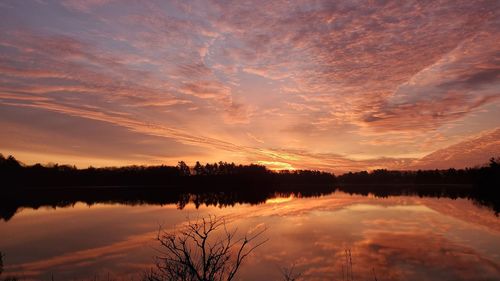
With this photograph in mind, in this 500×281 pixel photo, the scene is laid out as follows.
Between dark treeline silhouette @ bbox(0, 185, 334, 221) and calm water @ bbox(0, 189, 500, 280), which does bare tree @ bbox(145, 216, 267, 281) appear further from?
dark treeline silhouette @ bbox(0, 185, 334, 221)

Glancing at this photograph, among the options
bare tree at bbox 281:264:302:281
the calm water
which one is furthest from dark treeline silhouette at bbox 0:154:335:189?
bare tree at bbox 281:264:302:281

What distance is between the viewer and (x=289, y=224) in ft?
122

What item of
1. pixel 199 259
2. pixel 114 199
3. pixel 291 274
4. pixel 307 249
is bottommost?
pixel 291 274

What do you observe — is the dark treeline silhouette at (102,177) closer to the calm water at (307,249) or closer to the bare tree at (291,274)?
the calm water at (307,249)

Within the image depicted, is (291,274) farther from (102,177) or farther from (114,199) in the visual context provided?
(102,177)

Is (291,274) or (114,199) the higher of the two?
(114,199)

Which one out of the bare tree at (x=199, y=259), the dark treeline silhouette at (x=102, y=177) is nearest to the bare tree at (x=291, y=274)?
the bare tree at (x=199, y=259)

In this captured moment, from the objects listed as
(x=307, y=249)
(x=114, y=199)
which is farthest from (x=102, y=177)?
(x=307, y=249)

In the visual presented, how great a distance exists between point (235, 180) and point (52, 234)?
164899 millimetres

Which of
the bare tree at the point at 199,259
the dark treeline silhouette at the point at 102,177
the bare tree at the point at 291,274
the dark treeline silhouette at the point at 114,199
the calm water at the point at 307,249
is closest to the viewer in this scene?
the bare tree at the point at 199,259

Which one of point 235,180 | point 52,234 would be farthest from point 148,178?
Result: point 52,234

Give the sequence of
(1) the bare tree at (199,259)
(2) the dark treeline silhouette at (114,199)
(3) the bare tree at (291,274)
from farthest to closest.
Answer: (2) the dark treeline silhouette at (114,199), (3) the bare tree at (291,274), (1) the bare tree at (199,259)

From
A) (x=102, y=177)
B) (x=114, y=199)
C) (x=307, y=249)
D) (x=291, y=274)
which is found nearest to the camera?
(x=291, y=274)

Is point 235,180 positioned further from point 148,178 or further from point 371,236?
point 371,236
